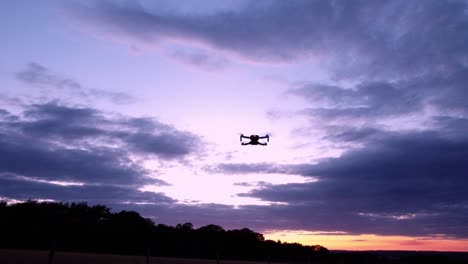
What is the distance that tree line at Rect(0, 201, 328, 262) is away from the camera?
5228 centimetres

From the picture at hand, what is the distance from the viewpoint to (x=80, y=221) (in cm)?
6412

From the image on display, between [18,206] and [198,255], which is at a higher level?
[18,206]

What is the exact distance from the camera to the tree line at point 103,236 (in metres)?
52.3

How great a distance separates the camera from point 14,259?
97.5 ft

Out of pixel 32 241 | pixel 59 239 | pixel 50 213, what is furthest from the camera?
pixel 50 213

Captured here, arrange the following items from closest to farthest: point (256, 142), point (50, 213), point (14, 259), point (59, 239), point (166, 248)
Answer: point (14, 259)
point (256, 142)
point (59, 239)
point (166, 248)
point (50, 213)


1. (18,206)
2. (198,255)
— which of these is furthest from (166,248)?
(18,206)

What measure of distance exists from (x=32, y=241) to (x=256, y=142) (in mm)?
29727

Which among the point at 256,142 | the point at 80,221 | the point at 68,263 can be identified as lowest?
the point at 68,263

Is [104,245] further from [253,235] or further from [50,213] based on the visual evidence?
[253,235]

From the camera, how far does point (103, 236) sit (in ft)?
196

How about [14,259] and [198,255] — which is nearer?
[14,259]

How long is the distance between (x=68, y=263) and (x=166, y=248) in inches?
1228

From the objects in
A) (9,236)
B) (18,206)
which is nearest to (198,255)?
(9,236)
